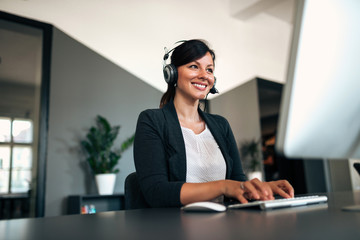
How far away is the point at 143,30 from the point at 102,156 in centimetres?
174

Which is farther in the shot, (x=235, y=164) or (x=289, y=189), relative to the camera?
(x=235, y=164)

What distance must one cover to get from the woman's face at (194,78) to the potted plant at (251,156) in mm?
3416

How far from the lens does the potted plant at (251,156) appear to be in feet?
16.3

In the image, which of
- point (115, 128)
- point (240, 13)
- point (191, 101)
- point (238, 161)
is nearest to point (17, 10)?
point (115, 128)

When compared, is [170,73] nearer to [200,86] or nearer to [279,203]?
[200,86]

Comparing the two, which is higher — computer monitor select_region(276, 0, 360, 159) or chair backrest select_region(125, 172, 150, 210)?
computer monitor select_region(276, 0, 360, 159)

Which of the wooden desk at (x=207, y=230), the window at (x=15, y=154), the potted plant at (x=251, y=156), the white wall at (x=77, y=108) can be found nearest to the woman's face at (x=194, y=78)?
the wooden desk at (x=207, y=230)

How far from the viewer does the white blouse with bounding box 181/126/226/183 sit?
1.47 metres

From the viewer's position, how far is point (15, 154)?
322 cm

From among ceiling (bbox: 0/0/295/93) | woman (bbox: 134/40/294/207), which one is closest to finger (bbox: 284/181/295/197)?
woman (bbox: 134/40/294/207)

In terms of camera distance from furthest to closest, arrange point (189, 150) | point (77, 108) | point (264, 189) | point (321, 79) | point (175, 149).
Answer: point (77, 108) → point (189, 150) → point (175, 149) → point (264, 189) → point (321, 79)

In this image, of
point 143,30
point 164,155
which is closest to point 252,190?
point 164,155

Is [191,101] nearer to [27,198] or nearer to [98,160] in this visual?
[98,160]

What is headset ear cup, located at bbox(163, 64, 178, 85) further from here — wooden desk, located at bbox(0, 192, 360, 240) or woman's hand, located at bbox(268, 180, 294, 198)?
wooden desk, located at bbox(0, 192, 360, 240)
